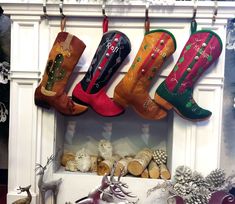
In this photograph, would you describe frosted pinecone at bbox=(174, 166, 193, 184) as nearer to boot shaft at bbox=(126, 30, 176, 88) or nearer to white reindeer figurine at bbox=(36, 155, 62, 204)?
boot shaft at bbox=(126, 30, 176, 88)

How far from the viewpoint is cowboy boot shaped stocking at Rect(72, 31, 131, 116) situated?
1506 mm

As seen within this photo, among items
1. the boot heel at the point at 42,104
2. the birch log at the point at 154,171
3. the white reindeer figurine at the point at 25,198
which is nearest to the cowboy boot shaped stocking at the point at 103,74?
the boot heel at the point at 42,104

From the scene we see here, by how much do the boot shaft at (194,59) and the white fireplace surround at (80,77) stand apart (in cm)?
8

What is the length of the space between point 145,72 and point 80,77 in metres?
0.33

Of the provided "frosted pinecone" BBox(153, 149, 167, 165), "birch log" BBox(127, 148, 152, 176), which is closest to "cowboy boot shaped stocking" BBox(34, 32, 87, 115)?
"birch log" BBox(127, 148, 152, 176)

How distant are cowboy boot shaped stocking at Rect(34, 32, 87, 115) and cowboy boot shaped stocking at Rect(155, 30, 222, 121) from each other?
39cm

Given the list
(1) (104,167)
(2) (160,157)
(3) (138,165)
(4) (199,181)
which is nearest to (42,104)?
(1) (104,167)

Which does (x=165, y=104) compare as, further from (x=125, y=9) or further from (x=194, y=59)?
(x=125, y=9)

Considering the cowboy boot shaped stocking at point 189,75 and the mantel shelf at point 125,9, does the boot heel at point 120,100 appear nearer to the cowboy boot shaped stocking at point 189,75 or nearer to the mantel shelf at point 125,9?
the cowboy boot shaped stocking at point 189,75

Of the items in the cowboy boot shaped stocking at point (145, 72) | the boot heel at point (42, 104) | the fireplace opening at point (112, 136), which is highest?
the cowboy boot shaped stocking at point (145, 72)

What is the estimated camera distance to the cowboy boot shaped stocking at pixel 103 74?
1.51m

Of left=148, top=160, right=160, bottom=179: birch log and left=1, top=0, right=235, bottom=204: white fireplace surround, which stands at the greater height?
left=1, top=0, right=235, bottom=204: white fireplace surround

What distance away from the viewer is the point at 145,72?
1495 mm

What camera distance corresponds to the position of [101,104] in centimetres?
157
